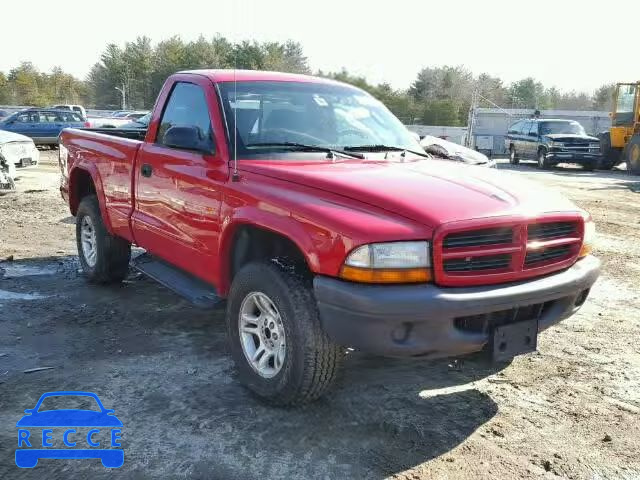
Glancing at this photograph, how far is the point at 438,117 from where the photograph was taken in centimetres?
2111

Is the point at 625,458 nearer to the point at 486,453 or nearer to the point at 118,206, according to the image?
the point at 486,453

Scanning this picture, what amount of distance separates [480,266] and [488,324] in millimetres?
305

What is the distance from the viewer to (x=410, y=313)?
9.34 ft

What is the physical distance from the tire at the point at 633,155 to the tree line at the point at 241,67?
219 inches

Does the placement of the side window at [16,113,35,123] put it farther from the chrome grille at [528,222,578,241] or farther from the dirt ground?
the chrome grille at [528,222,578,241]

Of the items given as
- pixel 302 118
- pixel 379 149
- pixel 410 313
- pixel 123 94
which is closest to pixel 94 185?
pixel 302 118

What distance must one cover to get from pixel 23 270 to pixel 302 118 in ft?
12.8

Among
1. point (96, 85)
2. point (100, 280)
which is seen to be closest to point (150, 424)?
point (100, 280)

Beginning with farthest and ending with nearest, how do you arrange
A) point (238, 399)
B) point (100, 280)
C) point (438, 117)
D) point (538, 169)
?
point (538, 169) < point (438, 117) < point (100, 280) < point (238, 399)

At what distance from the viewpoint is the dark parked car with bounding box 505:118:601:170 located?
70.3ft

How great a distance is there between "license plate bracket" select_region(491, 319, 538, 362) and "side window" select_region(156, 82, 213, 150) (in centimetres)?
215

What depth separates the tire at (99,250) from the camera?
5652 millimetres

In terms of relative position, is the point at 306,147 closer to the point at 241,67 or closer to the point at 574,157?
the point at 241,67

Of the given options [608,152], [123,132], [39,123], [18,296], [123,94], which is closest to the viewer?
[18,296]
